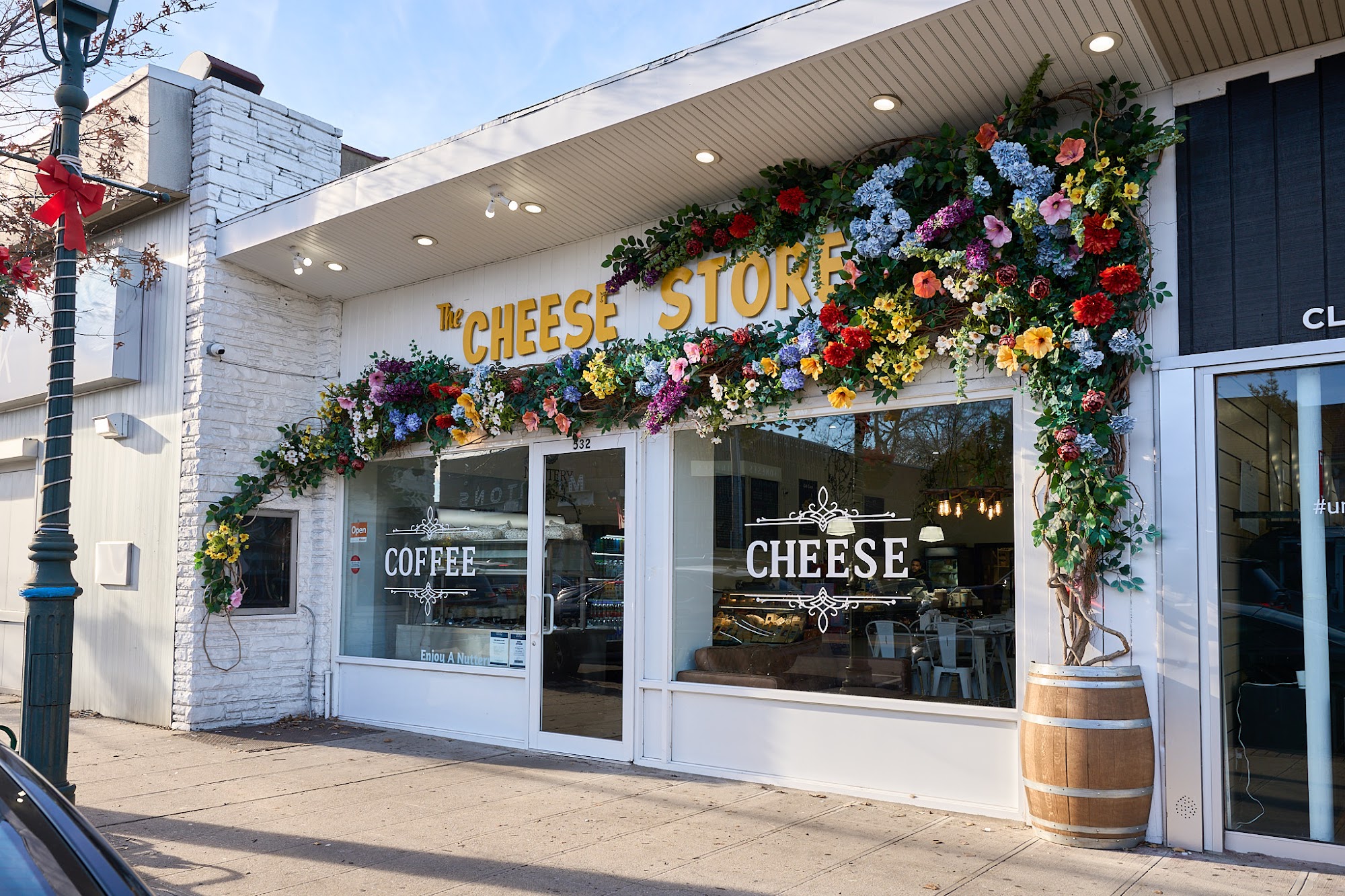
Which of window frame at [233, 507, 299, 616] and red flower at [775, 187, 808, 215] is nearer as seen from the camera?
red flower at [775, 187, 808, 215]

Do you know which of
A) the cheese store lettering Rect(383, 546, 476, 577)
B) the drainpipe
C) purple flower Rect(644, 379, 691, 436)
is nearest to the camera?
the drainpipe

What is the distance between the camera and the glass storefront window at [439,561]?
7.89 meters

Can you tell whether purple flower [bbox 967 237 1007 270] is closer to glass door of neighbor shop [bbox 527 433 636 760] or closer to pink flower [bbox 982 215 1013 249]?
pink flower [bbox 982 215 1013 249]

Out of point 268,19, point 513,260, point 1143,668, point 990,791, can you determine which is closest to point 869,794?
point 990,791

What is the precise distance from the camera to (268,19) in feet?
25.1

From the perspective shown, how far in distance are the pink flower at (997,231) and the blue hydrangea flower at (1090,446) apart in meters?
1.08

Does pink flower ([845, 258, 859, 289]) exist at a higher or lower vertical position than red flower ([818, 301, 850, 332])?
higher

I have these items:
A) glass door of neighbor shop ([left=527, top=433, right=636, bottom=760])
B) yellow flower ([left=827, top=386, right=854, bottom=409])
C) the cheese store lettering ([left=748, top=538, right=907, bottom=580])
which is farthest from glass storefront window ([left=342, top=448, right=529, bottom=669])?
yellow flower ([left=827, top=386, right=854, bottom=409])

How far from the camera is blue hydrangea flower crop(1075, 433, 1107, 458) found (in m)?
5.10

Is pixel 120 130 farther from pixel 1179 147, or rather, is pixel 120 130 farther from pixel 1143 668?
pixel 1143 668

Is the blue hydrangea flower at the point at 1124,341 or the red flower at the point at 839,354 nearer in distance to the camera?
the blue hydrangea flower at the point at 1124,341

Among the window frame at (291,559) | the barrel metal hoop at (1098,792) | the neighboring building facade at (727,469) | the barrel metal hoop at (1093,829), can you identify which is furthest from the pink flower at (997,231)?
the window frame at (291,559)

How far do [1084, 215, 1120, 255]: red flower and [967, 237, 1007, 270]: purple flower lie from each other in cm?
42

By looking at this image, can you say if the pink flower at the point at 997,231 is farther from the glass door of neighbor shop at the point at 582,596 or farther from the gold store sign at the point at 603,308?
the glass door of neighbor shop at the point at 582,596
